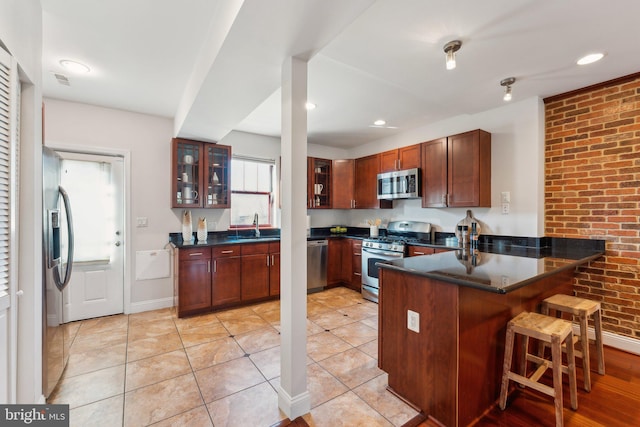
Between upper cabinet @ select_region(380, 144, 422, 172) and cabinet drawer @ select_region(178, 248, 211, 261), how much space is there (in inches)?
114

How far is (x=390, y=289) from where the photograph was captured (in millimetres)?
1995

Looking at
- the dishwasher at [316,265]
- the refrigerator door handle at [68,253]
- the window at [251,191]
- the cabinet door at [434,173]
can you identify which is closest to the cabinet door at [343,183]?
the dishwasher at [316,265]

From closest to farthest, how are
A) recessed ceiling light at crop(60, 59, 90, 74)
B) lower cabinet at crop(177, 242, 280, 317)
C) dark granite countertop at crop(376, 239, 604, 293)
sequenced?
dark granite countertop at crop(376, 239, 604, 293) < recessed ceiling light at crop(60, 59, 90, 74) < lower cabinet at crop(177, 242, 280, 317)

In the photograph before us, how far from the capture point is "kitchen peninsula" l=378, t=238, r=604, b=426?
1.61m

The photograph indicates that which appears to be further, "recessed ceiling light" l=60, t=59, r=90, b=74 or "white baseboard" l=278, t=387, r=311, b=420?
"recessed ceiling light" l=60, t=59, r=90, b=74

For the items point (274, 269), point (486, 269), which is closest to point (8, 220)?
point (486, 269)

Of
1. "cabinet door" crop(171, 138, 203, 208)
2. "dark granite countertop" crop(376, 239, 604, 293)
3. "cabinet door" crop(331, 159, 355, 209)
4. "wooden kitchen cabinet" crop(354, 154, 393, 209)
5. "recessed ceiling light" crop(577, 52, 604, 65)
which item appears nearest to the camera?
"dark granite countertop" crop(376, 239, 604, 293)

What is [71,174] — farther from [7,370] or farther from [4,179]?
[7,370]

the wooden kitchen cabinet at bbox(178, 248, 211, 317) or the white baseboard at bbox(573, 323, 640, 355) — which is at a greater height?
the wooden kitchen cabinet at bbox(178, 248, 211, 317)

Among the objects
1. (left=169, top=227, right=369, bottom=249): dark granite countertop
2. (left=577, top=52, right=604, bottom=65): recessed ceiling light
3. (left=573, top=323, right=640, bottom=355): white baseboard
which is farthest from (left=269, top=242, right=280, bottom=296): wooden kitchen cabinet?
(left=577, top=52, right=604, bottom=65): recessed ceiling light

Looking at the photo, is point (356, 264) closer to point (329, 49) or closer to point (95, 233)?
point (329, 49)

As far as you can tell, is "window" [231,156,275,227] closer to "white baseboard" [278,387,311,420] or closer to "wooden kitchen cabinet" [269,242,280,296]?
"wooden kitchen cabinet" [269,242,280,296]

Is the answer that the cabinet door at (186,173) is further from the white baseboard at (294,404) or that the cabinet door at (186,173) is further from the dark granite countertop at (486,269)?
the dark granite countertop at (486,269)

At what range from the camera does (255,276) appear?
3850 mm
